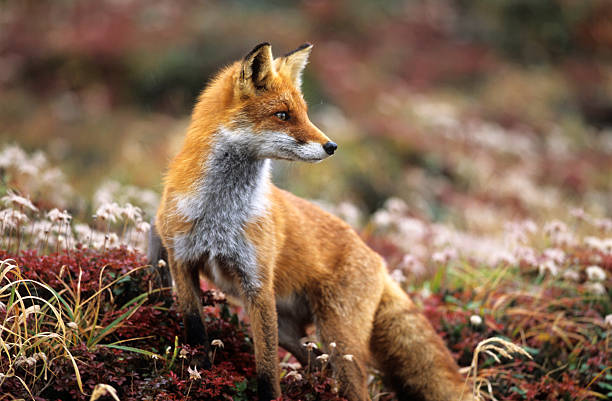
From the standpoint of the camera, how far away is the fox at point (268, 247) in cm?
372

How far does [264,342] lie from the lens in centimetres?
369

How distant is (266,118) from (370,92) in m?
13.4

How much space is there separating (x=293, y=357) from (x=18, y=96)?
12132mm

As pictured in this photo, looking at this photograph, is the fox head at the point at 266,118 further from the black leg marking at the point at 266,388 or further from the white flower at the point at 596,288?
the white flower at the point at 596,288

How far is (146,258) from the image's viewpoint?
4.71 m

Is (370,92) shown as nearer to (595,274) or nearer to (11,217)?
(595,274)

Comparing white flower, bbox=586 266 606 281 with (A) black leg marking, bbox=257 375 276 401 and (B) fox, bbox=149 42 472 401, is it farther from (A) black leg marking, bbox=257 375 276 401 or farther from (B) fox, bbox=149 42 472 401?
(A) black leg marking, bbox=257 375 276 401

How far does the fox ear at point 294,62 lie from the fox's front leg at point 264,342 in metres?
1.60

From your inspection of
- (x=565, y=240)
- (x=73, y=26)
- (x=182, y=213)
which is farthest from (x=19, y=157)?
(x=73, y=26)

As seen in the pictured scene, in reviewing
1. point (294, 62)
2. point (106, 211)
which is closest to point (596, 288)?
point (294, 62)

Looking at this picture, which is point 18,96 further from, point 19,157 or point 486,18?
point 486,18

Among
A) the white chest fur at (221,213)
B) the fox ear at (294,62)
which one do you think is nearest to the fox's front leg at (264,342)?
the white chest fur at (221,213)

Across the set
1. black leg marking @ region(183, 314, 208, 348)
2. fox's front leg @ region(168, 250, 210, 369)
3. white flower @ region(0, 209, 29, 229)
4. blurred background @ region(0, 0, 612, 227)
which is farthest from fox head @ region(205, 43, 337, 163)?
blurred background @ region(0, 0, 612, 227)

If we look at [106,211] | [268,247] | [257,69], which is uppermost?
[257,69]
